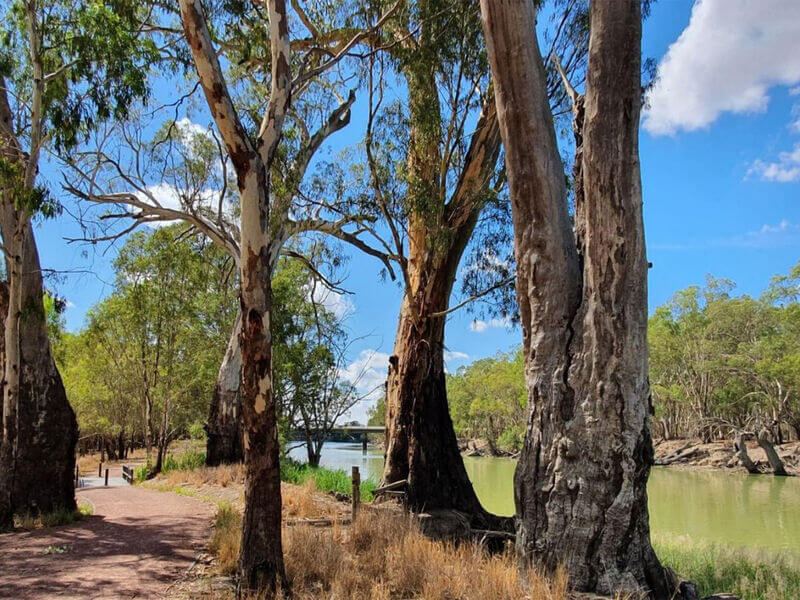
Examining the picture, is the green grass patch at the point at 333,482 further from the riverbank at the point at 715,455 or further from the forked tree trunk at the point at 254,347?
the riverbank at the point at 715,455

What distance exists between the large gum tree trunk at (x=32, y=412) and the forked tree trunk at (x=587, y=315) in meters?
6.37

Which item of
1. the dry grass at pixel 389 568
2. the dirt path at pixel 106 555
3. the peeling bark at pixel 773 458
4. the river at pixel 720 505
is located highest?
the dry grass at pixel 389 568

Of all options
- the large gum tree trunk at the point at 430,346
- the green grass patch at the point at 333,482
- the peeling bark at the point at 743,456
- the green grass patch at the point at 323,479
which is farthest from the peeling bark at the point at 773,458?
the large gum tree trunk at the point at 430,346

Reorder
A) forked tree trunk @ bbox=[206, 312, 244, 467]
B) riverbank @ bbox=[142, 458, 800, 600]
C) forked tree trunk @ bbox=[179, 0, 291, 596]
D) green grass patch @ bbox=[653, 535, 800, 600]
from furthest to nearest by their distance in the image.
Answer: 1. forked tree trunk @ bbox=[206, 312, 244, 467]
2. green grass patch @ bbox=[653, 535, 800, 600]
3. forked tree trunk @ bbox=[179, 0, 291, 596]
4. riverbank @ bbox=[142, 458, 800, 600]

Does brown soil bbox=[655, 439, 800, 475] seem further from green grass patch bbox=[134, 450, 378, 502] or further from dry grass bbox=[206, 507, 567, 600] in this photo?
dry grass bbox=[206, 507, 567, 600]

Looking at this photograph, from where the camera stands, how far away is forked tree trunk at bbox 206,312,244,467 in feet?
48.9

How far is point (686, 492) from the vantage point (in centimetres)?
2222

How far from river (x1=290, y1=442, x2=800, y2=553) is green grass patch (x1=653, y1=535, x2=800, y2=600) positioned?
1.98 metres

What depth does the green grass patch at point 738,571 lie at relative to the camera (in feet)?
21.1

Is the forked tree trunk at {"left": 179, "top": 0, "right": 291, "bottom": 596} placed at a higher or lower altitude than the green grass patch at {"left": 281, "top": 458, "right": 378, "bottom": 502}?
higher

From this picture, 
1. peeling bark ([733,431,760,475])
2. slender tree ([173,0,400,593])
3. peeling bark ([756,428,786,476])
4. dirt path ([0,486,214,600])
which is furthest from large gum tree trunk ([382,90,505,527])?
peeling bark ([756,428,786,476])

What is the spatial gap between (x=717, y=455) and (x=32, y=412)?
34115 mm

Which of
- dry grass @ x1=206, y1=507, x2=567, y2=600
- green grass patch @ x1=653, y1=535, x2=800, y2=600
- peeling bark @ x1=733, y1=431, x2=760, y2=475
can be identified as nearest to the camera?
dry grass @ x1=206, y1=507, x2=567, y2=600

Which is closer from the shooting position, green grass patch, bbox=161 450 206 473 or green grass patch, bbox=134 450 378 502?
green grass patch, bbox=134 450 378 502
